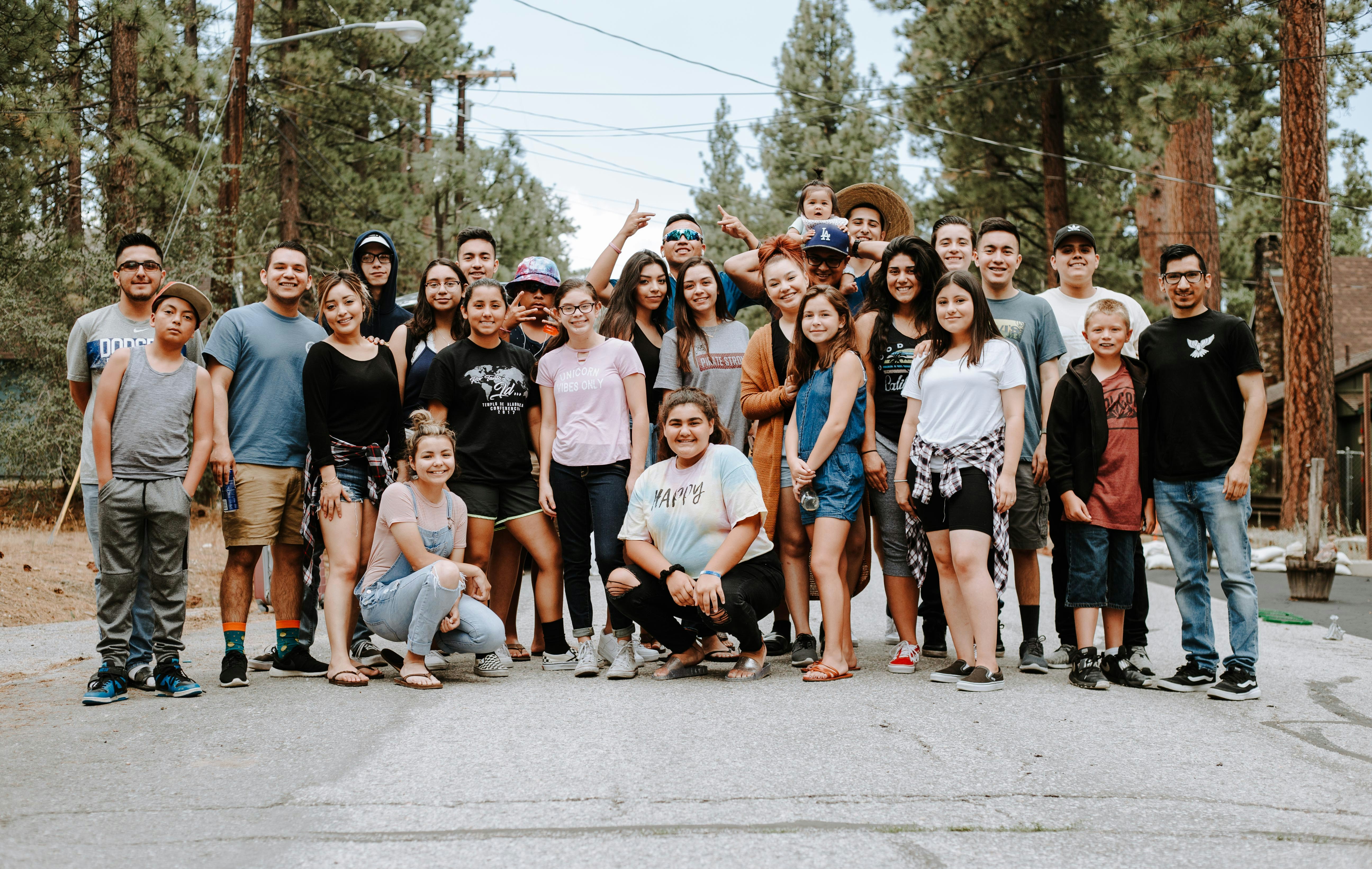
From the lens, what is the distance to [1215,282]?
20891mm

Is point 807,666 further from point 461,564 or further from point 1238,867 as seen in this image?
point 1238,867

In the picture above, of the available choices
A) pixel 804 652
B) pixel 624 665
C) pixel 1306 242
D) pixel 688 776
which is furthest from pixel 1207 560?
pixel 1306 242

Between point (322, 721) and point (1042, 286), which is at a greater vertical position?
point (1042, 286)

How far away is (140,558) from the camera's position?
5.50 meters

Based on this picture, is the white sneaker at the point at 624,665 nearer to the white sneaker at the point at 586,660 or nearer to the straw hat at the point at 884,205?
the white sneaker at the point at 586,660

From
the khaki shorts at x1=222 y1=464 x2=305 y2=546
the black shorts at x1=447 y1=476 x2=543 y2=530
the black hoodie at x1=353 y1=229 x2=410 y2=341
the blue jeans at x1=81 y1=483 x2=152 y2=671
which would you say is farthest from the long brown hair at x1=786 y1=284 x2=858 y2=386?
the blue jeans at x1=81 y1=483 x2=152 y2=671

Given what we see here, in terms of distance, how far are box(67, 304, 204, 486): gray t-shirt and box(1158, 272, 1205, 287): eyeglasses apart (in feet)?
16.4

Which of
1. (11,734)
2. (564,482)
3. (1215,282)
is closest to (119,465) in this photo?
(11,734)

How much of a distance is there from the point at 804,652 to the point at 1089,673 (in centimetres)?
142

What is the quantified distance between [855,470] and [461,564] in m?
2.07

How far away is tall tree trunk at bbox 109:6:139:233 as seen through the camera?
51.8 ft

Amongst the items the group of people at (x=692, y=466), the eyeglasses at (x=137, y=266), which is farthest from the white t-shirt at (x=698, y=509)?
the eyeglasses at (x=137, y=266)

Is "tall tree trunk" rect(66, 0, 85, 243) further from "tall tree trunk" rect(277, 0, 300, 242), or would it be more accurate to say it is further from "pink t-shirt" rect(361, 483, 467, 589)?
"pink t-shirt" rect(361, 483, 467, 589)

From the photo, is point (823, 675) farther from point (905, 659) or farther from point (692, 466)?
point (692, 466)
